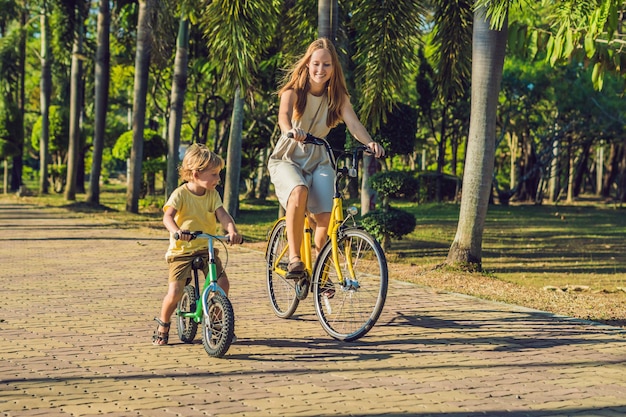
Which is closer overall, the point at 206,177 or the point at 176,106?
the point at 206,177

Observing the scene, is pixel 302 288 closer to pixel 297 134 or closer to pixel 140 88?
pixel 297 134

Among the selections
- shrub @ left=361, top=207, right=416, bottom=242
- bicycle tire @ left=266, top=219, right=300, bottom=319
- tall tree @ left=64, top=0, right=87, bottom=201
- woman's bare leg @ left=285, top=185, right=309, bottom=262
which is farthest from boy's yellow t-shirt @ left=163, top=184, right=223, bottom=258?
tall tree @ left=64, top=0, right=87, bottom=201

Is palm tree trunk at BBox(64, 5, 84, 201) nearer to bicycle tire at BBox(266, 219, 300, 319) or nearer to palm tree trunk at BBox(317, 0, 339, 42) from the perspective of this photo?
palm tree trunk at BBox(317, 0, 339, 42)

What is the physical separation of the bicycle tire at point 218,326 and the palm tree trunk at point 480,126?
626cm

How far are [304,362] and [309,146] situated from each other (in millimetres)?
1925

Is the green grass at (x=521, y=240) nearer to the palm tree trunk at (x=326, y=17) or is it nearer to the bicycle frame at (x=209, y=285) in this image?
the palm tree trunk at (x=326, y=17)

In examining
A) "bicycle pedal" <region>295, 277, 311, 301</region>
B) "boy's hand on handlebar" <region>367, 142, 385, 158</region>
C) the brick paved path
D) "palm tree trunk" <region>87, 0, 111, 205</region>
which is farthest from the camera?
"palm tree trunk" <region>87, 0, 111, 205</region>

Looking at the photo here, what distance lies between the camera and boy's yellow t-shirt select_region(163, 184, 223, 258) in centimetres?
675

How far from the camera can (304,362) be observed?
→ 21.0ft

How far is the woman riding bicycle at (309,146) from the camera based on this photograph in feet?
24.3

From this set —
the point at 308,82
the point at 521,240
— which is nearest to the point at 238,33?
the point at 308,82

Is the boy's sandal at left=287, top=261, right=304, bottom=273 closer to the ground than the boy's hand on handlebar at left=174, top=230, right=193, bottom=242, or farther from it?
closer to the ground

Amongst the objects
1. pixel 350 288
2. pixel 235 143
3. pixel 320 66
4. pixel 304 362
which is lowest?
pixel 304 362

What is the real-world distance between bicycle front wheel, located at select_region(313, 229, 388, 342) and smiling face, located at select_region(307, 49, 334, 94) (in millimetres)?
1308
